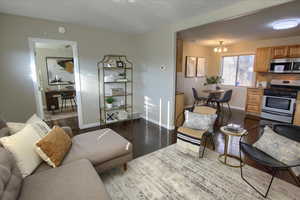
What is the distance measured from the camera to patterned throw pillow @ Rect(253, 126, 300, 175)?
186 centimetres

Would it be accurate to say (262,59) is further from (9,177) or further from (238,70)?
(9,177)

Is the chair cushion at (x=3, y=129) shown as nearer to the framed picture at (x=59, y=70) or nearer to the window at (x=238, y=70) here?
the framed picture at (x=59, y=70)

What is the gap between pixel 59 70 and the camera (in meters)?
6.25

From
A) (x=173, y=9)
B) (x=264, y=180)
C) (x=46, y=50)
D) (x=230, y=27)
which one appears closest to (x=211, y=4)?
(x=173, y=9)

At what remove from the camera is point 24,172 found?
4.96ft

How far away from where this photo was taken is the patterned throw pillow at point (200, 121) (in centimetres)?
275

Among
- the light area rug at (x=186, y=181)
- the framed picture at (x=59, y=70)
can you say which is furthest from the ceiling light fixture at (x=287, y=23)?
the framed picture at (x=59, y=70)

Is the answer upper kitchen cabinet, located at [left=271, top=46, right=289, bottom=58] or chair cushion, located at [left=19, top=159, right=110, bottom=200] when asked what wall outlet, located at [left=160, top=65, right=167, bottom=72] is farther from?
upper kitchen cabinet, located at [left=271, top=46, right=289, bottom=58]

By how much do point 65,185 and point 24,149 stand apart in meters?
0.62

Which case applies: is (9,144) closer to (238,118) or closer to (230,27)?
(230,27)

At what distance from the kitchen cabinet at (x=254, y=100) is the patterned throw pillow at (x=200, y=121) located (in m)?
3.02

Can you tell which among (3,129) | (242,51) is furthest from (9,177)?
(242,51)

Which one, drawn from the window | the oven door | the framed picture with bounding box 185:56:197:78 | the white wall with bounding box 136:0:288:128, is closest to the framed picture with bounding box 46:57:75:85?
the white wall with bounding box 136:0:288:128

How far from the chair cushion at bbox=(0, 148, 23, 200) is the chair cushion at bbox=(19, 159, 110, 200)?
0.08 meters
